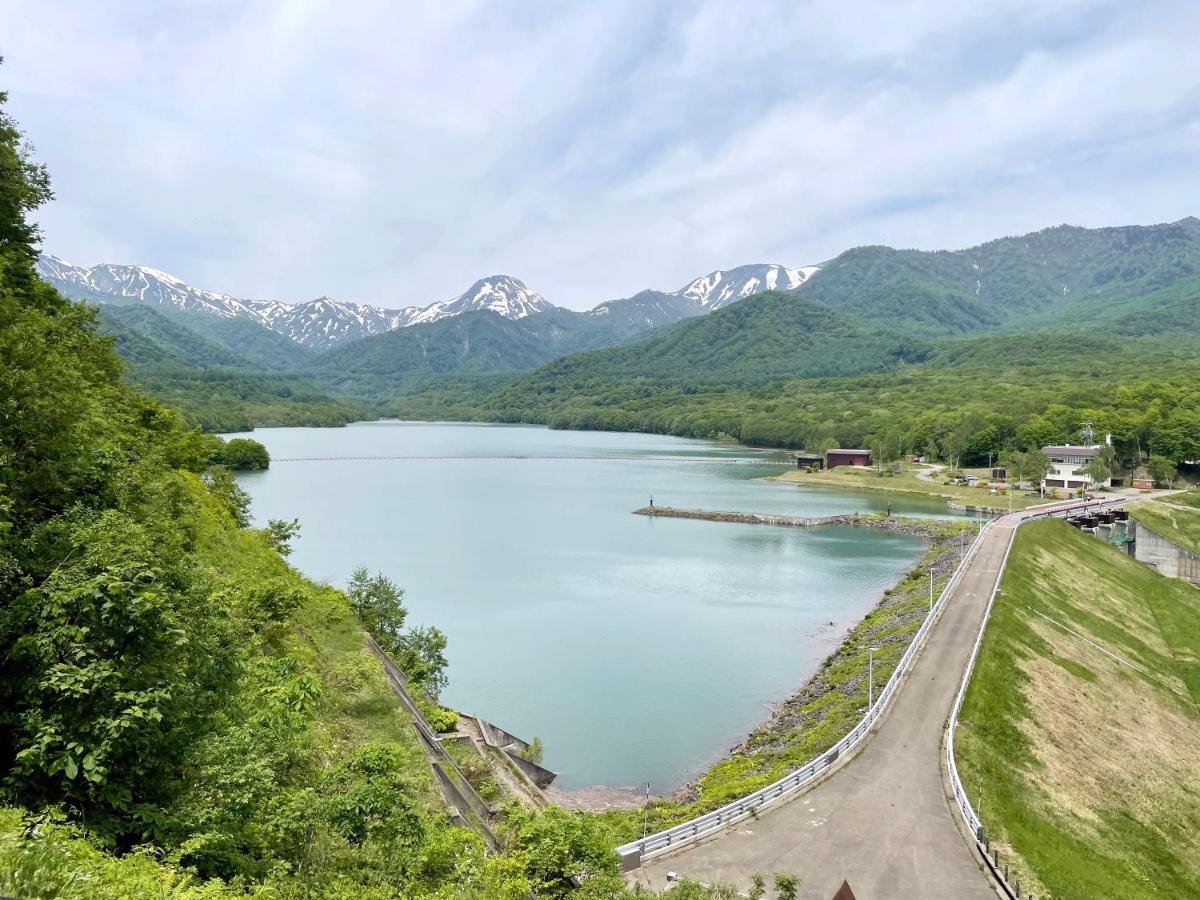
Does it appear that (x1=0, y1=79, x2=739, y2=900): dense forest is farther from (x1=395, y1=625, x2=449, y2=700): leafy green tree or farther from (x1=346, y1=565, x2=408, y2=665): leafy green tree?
(x1=346, y1=565, x2=408, y2=665): leafy green tree

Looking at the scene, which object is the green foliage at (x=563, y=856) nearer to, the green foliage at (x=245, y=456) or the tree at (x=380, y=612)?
the tree at (x=380, y=612)

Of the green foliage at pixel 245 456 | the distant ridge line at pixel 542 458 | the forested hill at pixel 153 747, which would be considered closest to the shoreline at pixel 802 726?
the forested hill at pixel 153 747

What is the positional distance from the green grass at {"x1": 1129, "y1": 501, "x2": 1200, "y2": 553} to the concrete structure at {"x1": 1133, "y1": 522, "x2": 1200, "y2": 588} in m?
0.43

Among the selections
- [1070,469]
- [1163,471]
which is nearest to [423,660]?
[1070,469]

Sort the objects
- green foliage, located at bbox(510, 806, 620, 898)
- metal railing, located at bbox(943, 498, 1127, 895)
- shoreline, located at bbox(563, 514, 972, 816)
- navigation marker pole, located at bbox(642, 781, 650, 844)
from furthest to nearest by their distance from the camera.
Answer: shoreline, located at bbox(563, 514, 972, 816) → navigation marker pole, located at bbox(642, 781, 650, 844) → metal railing, located at bbox(943, 498, 1127, 895) → green foliage, located at bbox(510, 806, 620, 898)

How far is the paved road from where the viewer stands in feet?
40.0

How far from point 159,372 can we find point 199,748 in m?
186

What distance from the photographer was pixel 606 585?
4481 centimetres

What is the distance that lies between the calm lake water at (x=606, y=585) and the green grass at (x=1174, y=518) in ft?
54.7

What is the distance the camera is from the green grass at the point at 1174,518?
51.8 m

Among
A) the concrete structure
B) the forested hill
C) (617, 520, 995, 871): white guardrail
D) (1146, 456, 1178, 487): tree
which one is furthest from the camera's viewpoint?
(1146, 456, 1178, 487): tree

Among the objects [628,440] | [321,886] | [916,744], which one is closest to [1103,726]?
[916,744]

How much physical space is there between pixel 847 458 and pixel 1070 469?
30299mm

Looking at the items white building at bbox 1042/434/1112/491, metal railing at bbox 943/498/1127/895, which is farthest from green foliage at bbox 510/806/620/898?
white building at bbox 1042/434/1112/491
